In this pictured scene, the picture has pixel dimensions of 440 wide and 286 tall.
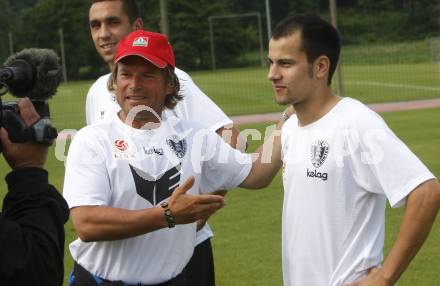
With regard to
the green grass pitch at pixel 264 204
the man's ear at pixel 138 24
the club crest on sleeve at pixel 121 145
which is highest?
the man's ear at pixel 138 24

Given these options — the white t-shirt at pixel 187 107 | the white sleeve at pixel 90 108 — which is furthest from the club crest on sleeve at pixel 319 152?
the white sleeve at pixel 90 108

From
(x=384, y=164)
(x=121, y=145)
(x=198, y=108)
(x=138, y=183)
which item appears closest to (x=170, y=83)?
(x=121, y=145)

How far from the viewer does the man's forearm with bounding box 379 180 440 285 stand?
3562 millimetres

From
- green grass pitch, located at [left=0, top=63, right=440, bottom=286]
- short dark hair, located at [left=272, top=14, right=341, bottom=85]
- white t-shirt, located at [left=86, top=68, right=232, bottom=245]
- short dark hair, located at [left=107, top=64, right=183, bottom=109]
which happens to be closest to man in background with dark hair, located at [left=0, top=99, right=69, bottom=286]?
short dark hair, located at [left=107, top=64, right=183, bottom=109]

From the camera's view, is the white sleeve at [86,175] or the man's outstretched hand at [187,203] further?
the white sleeve at [86,175]

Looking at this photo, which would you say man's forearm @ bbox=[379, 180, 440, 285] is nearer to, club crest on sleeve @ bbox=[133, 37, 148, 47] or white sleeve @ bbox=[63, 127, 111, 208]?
white sleeve @ bbox=[63, 127, 111, 208]

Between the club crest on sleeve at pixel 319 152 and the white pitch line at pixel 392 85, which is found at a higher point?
the club crest on sleeve at pixel 319 152

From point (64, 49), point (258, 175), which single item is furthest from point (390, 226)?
point (64, 49)

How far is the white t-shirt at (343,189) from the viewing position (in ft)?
12.2

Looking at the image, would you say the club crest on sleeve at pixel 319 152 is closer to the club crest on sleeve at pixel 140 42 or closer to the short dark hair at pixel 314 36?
the short dark hair at pixel 314 36

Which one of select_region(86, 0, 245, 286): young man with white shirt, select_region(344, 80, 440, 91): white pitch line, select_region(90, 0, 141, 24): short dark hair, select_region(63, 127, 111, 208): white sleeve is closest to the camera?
select_region(63, 127, 111, 208): white sleeve

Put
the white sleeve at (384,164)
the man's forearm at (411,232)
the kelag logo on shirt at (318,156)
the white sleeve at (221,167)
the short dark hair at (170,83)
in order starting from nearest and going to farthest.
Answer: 1. the man's forearm at (411,232)
2. the white sleeve at (384,164)
3. the kelag logo on shirt at (318,156)
4. the short dark hair at (170,83)
5. the white sleeve at (221,167)

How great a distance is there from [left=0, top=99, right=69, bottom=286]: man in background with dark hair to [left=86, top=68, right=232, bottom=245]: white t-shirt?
1.81 meters

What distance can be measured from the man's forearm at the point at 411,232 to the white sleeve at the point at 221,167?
1134 mm
